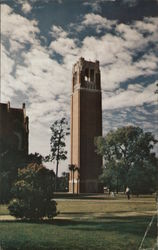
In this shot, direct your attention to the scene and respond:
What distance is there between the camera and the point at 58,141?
645 cm

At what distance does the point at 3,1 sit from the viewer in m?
6.74

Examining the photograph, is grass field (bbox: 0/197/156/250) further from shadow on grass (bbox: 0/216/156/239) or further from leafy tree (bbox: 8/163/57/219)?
leafy tree (bbox: 8/163/57/219)

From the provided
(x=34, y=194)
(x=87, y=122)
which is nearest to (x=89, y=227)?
(x=34, y=194)

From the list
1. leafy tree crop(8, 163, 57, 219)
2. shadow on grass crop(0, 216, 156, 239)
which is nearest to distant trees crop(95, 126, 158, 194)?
shadow on grass crop(0, 216, 156, 239)

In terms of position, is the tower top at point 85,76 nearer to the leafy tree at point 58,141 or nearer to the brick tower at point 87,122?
the brick tower at point 87,122

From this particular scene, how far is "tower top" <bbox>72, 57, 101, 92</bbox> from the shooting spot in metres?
6.43

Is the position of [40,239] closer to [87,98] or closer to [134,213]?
[134,213]

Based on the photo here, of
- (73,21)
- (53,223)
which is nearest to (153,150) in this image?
(53,223)

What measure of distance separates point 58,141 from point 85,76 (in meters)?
1.26

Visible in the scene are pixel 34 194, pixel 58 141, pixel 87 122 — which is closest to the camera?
pixel 34 194

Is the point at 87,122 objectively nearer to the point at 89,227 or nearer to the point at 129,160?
the point at 129,160

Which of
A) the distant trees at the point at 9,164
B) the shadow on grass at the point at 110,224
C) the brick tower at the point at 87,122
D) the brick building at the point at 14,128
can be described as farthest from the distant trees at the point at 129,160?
the brick building at the point at 14,128

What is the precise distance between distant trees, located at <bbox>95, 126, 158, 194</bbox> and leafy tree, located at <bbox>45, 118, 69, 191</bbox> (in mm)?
702

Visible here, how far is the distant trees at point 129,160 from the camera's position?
5598 millimetres
